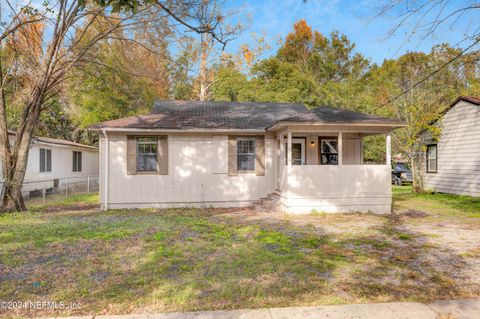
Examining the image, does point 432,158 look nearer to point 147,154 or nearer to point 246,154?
point 246,154

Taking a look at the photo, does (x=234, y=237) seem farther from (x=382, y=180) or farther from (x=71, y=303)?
(x=382, y=180)

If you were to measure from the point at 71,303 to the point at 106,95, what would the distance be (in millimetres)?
18582

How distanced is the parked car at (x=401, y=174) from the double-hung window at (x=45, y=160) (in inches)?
840

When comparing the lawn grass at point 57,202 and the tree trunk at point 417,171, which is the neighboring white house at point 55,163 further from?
the tree trunk at point 417,171

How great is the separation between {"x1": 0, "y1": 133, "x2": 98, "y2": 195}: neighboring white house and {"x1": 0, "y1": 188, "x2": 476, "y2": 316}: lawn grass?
27.2ft

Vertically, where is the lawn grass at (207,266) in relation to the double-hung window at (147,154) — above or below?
below

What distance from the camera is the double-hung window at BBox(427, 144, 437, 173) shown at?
1590 centimetres

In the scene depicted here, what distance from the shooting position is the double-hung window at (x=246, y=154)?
1180 cm

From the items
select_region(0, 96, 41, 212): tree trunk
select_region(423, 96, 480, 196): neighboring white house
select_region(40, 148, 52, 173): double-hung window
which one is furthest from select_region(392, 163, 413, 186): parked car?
select_region(40, 148, 52, 173): double-hung window

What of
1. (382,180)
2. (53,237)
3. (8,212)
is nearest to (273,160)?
(382,180)

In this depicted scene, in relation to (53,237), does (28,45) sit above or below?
→ above

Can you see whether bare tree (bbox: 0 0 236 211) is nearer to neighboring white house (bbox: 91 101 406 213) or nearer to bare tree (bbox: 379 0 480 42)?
neighboring white house (bbox: 91 101 406 213)

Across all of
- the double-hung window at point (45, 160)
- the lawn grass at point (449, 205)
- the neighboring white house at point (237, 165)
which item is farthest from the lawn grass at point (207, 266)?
the double-hung window at point (45, 160)

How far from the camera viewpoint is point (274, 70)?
80.0 ft
